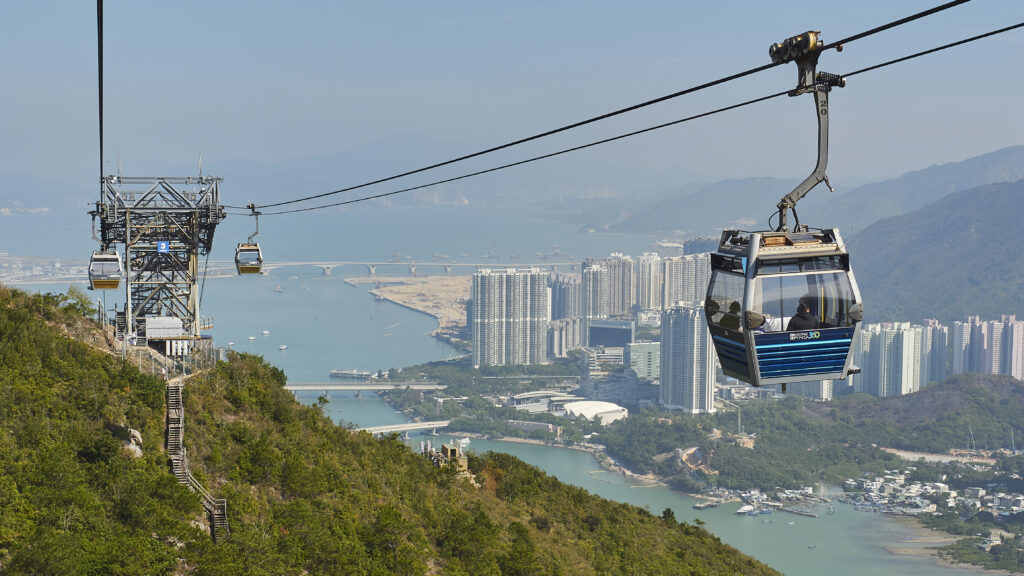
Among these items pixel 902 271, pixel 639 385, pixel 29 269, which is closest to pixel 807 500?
pixel 639 385

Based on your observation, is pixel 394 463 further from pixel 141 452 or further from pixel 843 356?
pixel 843 356

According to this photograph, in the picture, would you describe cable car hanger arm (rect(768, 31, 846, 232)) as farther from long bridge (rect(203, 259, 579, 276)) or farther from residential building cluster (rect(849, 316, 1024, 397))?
long bridge (rect(203, 259, 579, 276))

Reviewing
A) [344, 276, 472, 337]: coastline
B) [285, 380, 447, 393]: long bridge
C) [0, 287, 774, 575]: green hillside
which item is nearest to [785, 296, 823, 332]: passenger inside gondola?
[0, 287, 774, 575]: green hillside

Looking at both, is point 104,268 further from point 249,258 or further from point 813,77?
point 813,77

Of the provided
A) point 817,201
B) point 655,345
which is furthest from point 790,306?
point 817,201

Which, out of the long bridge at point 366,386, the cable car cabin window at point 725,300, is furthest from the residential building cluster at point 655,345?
the cable car cabin window at point 725,300
